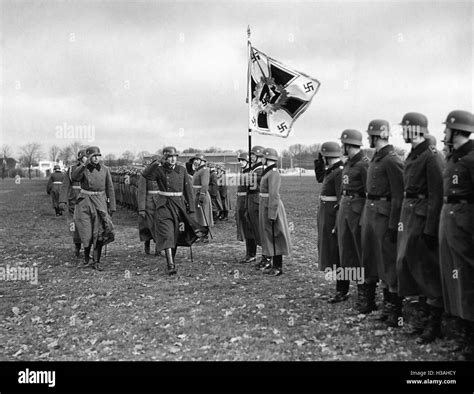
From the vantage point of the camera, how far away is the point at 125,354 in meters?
5.63

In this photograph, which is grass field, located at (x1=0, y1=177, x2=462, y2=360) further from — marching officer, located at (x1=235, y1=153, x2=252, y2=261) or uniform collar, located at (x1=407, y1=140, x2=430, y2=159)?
uniform collar, located at (x1=407, y1=140, x2=430, y2=159)

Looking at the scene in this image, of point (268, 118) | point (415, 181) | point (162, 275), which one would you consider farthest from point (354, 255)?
point (268, 118)

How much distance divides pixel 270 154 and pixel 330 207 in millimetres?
2189

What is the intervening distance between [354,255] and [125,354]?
331 centimetres

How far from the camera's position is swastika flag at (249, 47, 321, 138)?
1112cm

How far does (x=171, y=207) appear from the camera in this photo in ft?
33.0

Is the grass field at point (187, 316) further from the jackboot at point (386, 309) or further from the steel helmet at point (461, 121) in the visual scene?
the steel helmet at point (461, 121)

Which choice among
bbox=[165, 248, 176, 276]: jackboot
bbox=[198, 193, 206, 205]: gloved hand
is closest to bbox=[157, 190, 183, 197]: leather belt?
bbox=[165, 248, 176, 276]: jackboot

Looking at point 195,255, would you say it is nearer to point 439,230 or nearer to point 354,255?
point 354,255

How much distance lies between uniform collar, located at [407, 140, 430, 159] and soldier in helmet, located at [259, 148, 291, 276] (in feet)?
12.0

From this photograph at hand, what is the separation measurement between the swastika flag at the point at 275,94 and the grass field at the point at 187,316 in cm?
299

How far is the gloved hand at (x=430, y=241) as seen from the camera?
5.52 metres

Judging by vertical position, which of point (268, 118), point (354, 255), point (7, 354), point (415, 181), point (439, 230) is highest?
point (268, 118)
